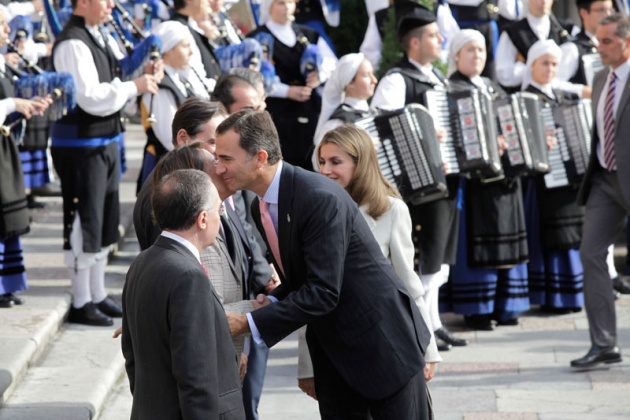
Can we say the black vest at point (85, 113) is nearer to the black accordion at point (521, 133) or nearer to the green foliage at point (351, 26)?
the black accordion at point (521, 133)

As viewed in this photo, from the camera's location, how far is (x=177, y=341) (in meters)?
3.43

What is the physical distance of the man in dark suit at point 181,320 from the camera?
11.3ft

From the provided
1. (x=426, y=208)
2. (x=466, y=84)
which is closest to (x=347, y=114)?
(x=426, y=208)

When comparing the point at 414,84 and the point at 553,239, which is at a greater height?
the point at 414,84

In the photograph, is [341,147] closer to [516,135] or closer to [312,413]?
[312,413]

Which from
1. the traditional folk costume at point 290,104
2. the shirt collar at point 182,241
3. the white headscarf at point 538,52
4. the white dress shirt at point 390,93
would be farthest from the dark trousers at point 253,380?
the white headscarf at point 538,52

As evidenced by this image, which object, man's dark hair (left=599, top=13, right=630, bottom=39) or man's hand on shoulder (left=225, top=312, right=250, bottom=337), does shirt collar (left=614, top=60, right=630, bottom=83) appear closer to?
man's dark hair (left=599, top=13, right=630, bottom=39)

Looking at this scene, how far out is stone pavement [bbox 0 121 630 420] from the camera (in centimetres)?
585

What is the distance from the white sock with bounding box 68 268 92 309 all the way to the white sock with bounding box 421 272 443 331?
2023 millimetres

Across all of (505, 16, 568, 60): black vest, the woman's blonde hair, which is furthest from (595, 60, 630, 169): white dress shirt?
the woman's blonde hair

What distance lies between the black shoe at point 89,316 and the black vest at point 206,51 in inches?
66.8

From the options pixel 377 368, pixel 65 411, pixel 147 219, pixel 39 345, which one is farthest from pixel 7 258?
pixel 377 368

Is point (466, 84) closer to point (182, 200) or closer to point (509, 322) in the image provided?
point (509, 322)

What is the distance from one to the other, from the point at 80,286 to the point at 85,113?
3.36 ft
